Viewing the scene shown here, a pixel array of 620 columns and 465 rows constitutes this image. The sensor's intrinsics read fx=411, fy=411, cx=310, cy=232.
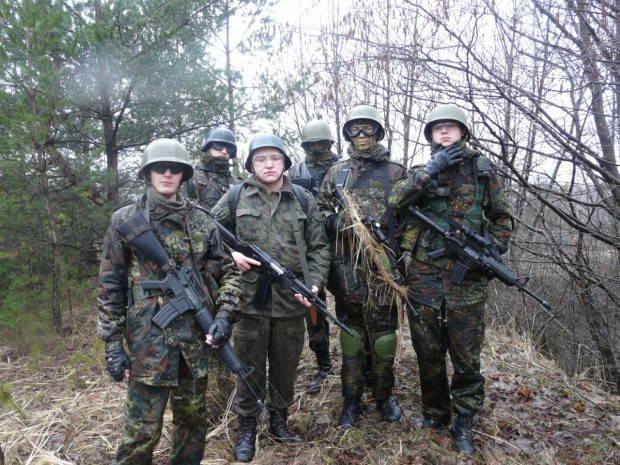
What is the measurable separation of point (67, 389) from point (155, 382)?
3115mm

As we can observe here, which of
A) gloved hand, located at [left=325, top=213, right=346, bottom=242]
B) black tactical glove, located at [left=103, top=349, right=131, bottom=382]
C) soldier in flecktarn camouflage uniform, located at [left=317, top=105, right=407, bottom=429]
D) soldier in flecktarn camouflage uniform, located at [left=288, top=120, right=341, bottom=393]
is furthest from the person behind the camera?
soldier in flecktarn camouflage uniform, located at [left=288, top=120, right=341, bottom=393]

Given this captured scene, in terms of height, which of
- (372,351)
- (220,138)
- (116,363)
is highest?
(220,138)

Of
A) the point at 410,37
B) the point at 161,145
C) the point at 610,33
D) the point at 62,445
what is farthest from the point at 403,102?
the point at 62,445

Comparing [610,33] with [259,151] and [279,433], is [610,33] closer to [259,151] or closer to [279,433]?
[259,151]

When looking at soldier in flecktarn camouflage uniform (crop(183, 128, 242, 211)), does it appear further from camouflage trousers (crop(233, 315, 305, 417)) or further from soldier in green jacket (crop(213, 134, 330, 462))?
camouflage trousers (crop(233, 315, 305, 417))

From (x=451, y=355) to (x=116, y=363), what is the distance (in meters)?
2.45

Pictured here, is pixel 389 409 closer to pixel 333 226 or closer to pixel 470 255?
pixel 470 255

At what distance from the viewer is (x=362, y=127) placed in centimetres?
370

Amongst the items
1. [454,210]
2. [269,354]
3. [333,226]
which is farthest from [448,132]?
[269,354]

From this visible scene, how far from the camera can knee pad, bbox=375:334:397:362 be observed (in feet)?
11.4

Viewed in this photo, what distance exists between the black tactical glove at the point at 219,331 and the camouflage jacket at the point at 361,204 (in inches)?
50.2

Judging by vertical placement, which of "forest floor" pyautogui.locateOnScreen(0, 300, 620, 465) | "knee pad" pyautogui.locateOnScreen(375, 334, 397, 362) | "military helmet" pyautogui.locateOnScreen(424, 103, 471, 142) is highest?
"military helmet" pyautogui.locateOnScreen(424, 103, 471, 142)

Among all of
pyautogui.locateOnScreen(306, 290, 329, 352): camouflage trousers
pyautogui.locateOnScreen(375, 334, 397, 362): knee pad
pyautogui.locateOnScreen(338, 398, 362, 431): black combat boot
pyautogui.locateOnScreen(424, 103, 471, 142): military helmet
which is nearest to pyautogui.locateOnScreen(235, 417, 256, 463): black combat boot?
pyautogui.locateOnScreen(338, 398, 362, 431): black combat boot

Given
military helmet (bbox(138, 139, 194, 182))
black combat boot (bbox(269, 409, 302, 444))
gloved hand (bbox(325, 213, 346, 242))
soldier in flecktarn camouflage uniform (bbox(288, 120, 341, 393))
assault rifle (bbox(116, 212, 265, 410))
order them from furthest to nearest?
soldier in flecktarn camouflage uniform (bbox(288, 120, 341, 393)) → gloved hand (bbox(325, 213, 346, 242)) → black combat boot (bbox(269, 409, 302, 444)) → military helmet (bbox(138, 139, 194, 182)) → assault rifle (bbox(116, 212, 265, 410))
